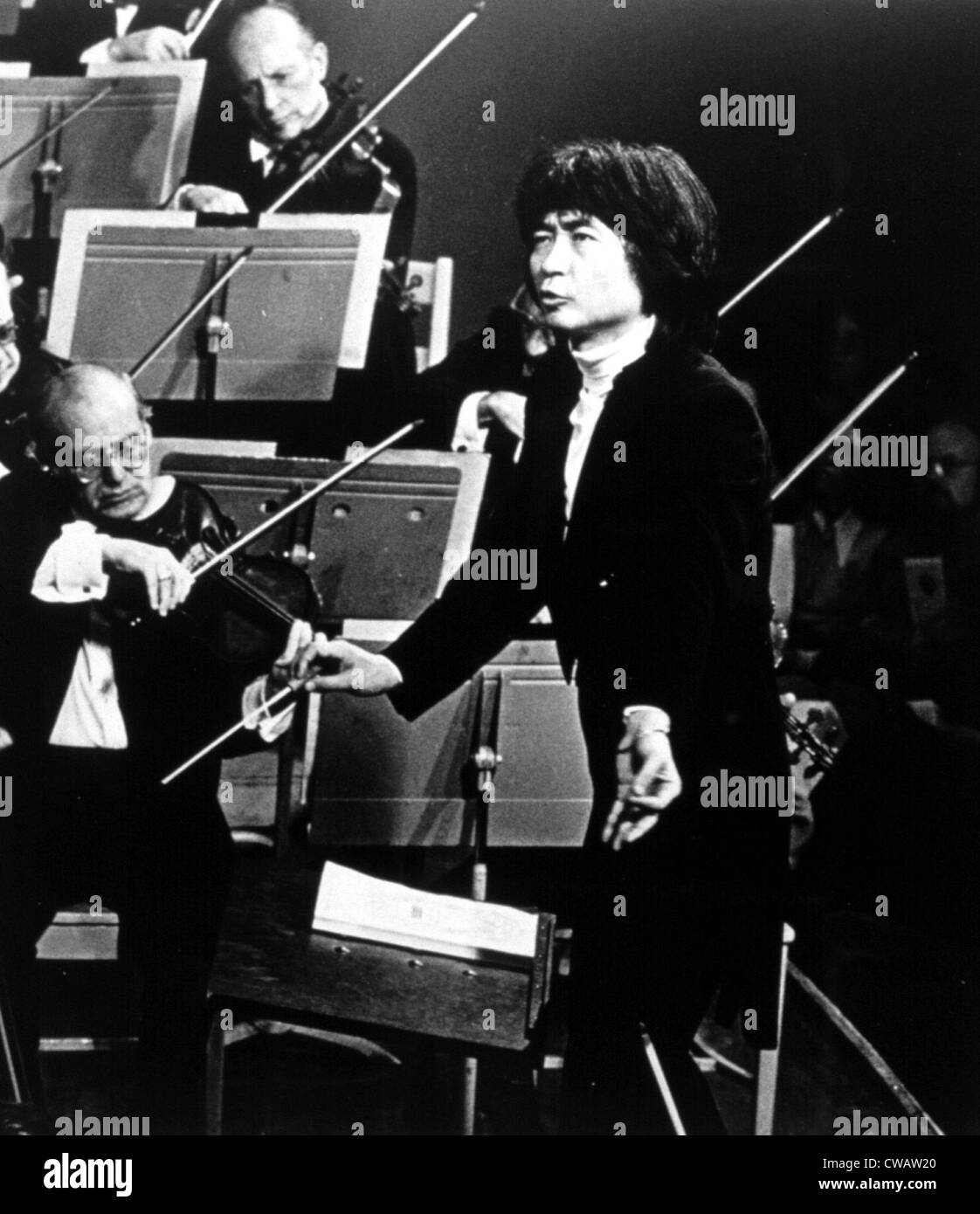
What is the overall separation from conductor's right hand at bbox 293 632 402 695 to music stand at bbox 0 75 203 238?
2.81 feet

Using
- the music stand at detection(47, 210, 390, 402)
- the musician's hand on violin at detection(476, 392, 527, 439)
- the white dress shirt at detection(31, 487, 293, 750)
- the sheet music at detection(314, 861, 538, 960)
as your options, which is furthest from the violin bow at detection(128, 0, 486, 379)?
the sheet music at detection(314, 861, 538, 960)

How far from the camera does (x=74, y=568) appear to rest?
229 cm

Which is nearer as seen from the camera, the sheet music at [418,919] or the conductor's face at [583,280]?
the sheet music at [418,919]

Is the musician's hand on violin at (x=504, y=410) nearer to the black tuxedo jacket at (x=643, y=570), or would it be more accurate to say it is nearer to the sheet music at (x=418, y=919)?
the black tuxedo jacket at (x=643, y=570)

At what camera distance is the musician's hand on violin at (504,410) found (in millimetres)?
2350

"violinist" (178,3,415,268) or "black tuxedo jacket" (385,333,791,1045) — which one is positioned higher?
"violinist" (178,3,415,268)

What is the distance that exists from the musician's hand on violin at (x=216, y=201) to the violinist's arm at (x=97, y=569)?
23.6 inches

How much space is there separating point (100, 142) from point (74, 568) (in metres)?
0.76

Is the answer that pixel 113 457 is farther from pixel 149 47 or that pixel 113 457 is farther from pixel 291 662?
pixel 149 47

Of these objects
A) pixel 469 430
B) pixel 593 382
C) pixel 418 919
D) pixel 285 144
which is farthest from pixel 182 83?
pixel 418 919

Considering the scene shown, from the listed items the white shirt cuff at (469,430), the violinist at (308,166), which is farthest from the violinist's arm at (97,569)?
the white shirt cuff at (469,430)

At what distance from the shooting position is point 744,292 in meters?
2.34

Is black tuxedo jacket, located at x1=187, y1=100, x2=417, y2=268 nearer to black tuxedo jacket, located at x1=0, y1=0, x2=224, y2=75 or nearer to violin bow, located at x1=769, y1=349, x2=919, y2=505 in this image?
black tuxedo jacket, located at x1=0, y1=0, x2=224, y2=75

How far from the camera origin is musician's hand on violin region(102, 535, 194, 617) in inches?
87.8
